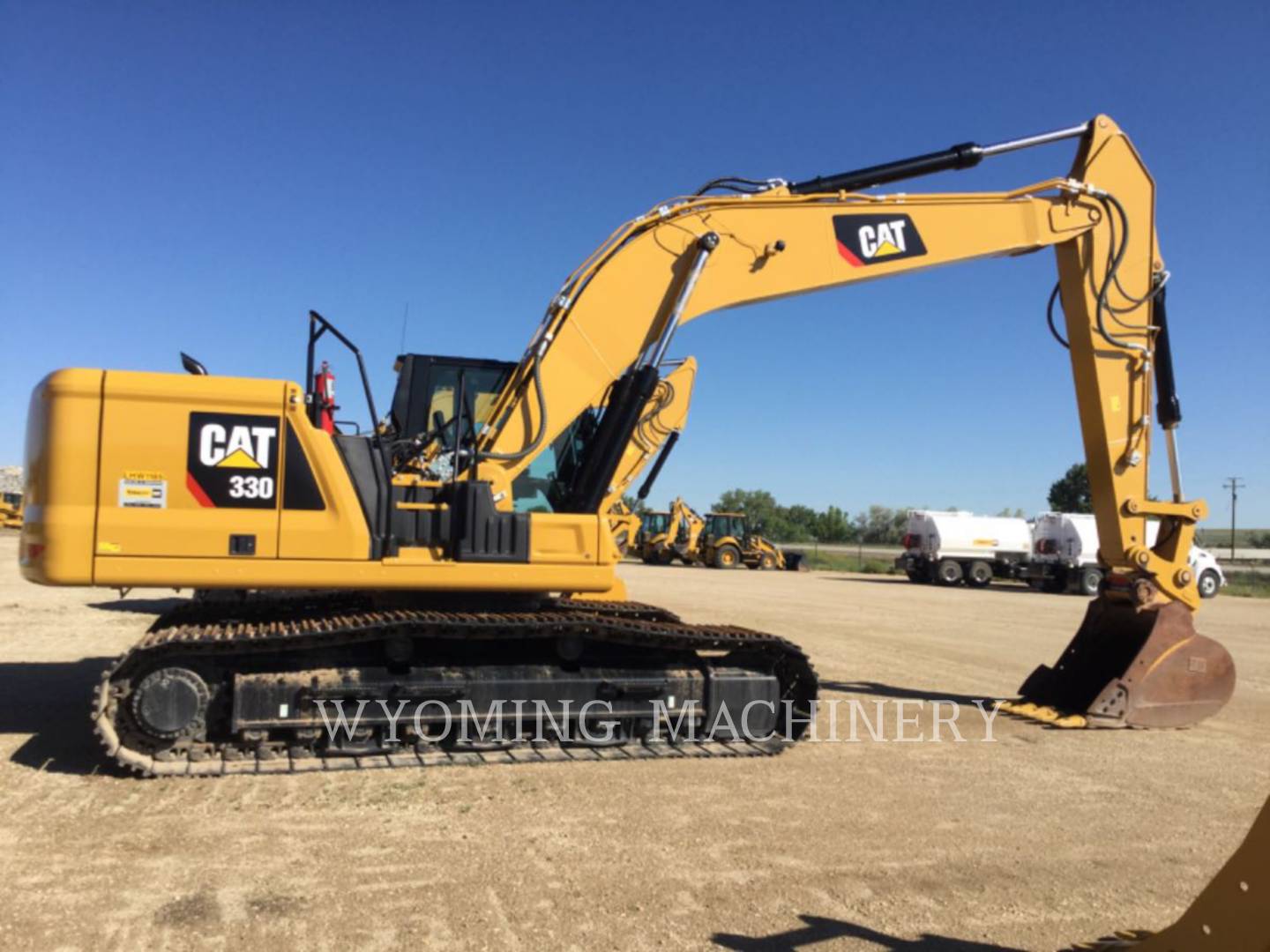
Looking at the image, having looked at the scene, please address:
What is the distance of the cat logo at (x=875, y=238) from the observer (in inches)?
337

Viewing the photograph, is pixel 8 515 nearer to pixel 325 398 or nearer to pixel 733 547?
pixel 733 547

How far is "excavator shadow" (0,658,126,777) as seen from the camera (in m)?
6.59

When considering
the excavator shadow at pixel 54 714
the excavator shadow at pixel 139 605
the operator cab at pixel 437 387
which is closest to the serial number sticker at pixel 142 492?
the excavator shadow at pixel 54 714

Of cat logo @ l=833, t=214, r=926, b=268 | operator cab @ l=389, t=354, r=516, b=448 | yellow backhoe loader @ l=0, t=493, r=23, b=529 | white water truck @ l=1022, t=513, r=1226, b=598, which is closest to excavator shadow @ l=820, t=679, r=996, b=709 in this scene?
cat logo @ l=833, t=214, r=926, b=268

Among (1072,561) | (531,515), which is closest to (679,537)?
(1072,561)

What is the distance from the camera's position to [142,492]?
6.37 m

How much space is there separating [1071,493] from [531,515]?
10096 cm

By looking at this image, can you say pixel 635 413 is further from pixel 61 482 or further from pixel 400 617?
pixel 61 482

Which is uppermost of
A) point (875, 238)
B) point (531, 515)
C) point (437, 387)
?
point (875, 238)

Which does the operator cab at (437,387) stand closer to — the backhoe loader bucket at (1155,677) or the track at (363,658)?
the track at (363,658)

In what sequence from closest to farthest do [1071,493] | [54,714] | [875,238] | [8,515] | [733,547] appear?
1. [54,714]
2. [875,238]
3. [733,547]
4. [8,515]
5. [1071,493]

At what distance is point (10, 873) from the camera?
4.64 meters

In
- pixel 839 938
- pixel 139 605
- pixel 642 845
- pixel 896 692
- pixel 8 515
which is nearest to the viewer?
pixel 839 938

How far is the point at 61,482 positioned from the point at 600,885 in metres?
4.25
